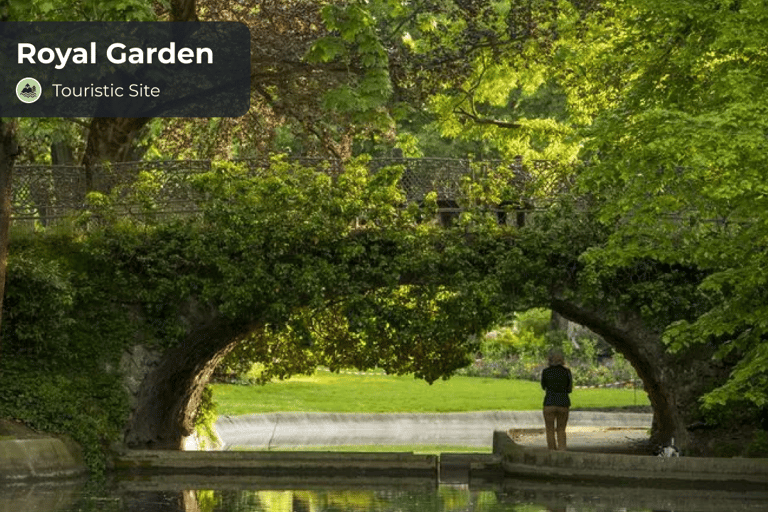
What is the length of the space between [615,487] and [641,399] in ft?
74.6

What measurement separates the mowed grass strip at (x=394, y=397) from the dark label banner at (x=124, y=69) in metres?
11.7

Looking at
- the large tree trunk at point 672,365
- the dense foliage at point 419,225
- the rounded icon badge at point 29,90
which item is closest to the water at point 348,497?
the dense foliage at point 419,225

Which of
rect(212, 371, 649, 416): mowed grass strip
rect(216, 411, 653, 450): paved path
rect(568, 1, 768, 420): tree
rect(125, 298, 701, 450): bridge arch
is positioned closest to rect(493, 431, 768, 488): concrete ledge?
rect(568, 1, 768, 420): tree

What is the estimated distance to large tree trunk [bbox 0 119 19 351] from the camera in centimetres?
2261

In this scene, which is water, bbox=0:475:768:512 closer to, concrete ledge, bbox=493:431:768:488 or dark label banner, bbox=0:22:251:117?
concrete ledge, bbox=493:431:768:488

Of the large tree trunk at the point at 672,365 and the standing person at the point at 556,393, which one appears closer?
the standing person at the point at 556,393

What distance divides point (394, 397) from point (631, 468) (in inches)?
870

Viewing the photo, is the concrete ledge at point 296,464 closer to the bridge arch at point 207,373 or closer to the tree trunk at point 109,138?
the bridge arch at point 207,373

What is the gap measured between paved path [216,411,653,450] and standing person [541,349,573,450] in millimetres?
6926

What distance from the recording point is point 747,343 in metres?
22.2

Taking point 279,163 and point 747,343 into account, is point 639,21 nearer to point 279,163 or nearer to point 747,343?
point 747,343

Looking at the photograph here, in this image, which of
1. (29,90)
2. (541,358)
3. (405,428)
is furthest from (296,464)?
(541,358)

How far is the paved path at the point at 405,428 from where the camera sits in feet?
118

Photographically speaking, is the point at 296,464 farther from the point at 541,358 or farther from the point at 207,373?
the point at 541,358
